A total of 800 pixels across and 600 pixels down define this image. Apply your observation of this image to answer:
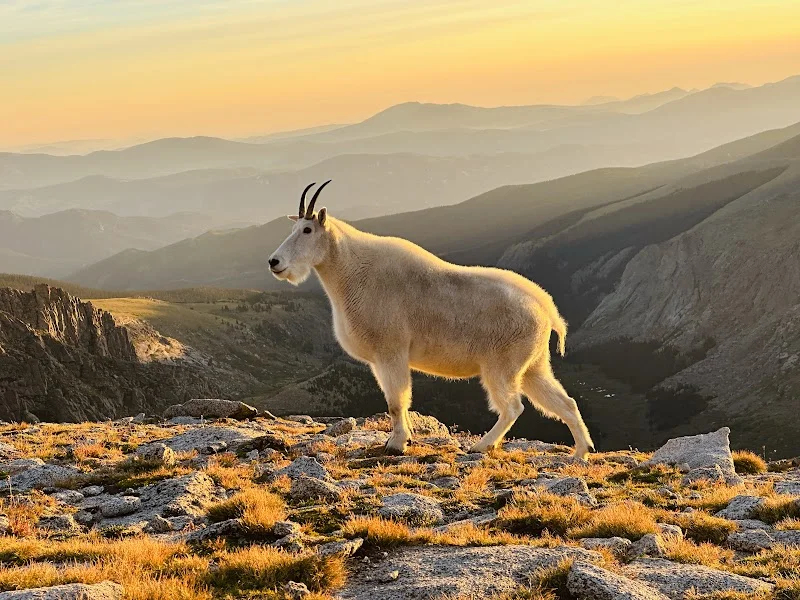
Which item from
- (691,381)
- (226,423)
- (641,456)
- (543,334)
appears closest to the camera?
(543,334)

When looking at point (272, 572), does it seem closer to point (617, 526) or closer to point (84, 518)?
point (617, 526)

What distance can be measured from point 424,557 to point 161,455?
7.66 metres

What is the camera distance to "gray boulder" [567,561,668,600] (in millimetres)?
6789

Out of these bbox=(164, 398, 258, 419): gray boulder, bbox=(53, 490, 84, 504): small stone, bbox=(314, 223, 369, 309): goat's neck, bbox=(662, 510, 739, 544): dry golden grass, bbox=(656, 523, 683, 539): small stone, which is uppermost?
bbox=(314, 223, 369, 309): goat's neck

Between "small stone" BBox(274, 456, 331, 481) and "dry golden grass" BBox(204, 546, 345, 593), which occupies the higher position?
"dry golden grass" BBox(204, 546, 345, 593)

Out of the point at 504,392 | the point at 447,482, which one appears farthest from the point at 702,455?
the point at 447,482

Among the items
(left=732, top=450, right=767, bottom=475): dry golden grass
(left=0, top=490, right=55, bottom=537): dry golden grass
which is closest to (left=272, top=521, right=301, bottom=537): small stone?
(left=0, top=490, right=55, bottom=537): dry golden grass

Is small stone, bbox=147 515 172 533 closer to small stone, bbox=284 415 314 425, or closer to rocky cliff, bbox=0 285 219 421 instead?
small stone, bbox=284 415 314 425

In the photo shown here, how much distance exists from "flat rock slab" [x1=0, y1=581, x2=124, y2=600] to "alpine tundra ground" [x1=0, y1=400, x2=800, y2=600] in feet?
0.06

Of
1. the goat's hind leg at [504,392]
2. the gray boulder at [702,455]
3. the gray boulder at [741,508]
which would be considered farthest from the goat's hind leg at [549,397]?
the gray boulder at [741,508]

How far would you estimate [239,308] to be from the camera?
180 m

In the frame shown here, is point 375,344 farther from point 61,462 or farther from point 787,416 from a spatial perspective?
point 787,416

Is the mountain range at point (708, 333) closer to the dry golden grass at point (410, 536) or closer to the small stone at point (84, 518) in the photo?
the small stone at point (84, 518)

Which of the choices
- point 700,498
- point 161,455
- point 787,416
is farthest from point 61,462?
point 787,416
